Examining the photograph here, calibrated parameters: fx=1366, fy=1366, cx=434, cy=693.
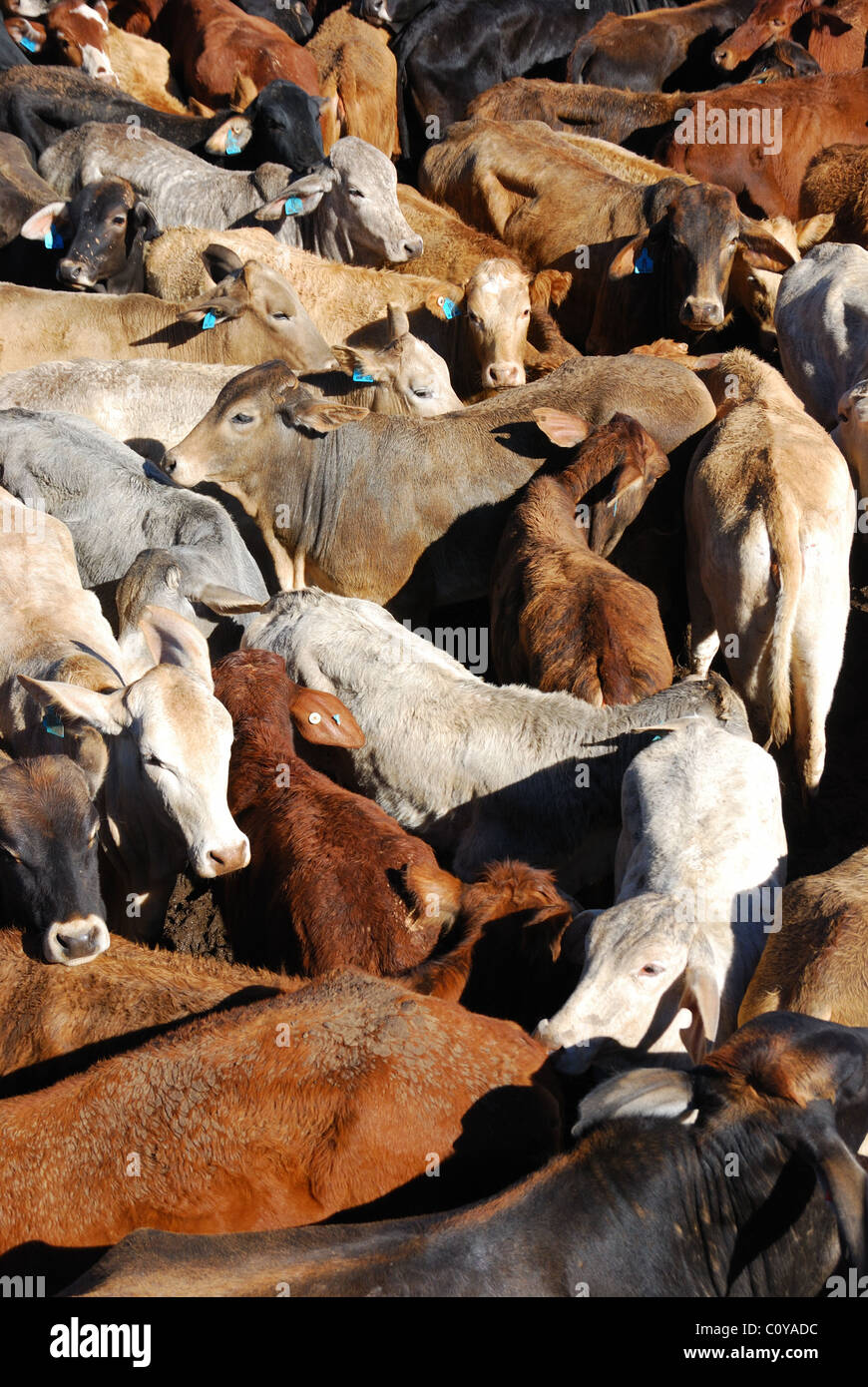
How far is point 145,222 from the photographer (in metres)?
10.2

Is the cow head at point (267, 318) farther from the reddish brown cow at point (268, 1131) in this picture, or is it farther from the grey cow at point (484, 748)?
the reddish brown cow at point (268, 1131)

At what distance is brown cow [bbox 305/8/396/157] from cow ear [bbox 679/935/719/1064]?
10.6 m

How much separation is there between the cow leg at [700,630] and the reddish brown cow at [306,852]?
2.36 m

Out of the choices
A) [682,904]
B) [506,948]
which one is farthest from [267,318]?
[682,904]

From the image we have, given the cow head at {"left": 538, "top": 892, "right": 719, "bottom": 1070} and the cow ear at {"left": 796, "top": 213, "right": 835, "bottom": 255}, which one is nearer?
the cow head at {"left": 538, "top": 892, "right": 719, "bottom": 1070}

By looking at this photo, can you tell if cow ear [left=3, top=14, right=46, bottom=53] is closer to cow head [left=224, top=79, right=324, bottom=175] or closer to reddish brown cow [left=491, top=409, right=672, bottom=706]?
cow head [left=224, top=79, right=324, bottom=175]

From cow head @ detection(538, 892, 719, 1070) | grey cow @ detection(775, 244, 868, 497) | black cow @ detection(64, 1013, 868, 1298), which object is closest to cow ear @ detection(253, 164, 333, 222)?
grey cow @ detection(775, 244, 868, 497)

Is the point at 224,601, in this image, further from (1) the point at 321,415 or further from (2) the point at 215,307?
(2) the point at 215,307

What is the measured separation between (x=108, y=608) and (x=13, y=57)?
344 inches

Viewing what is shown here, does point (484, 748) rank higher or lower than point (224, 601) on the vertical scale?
lower

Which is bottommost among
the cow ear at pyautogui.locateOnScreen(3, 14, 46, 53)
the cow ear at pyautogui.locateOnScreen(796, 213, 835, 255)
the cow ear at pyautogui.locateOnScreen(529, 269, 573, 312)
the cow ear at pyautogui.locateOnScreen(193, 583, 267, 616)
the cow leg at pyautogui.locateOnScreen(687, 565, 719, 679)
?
the cow leg at pyautogui.locateOnScreen(687, 565, 719, 679)

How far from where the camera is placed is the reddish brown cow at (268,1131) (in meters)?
3.55

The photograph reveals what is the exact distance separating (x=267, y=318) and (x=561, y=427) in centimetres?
247

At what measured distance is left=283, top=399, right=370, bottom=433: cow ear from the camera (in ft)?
25.8
